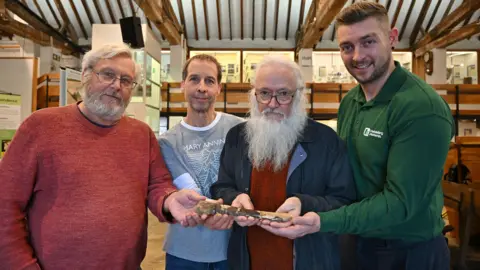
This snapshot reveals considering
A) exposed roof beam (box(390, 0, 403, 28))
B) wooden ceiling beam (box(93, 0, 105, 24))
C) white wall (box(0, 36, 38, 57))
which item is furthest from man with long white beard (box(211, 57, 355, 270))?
white wall (box(0, 36, 38, 57))

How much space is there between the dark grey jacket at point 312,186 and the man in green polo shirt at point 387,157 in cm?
10

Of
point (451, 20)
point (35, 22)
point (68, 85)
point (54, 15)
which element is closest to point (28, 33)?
point (35, 22)

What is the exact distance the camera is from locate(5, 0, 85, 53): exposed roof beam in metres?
8.25

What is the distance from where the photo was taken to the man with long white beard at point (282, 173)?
1.65 m

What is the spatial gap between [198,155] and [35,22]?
29.8 feet

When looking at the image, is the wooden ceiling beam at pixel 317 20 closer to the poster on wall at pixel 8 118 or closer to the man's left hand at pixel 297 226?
the poster on wall at pixel 8 118

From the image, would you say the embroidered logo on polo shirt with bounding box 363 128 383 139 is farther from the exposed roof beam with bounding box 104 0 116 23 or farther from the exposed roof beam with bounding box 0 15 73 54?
the exposed roof beam with bounding box 104 0 116 23

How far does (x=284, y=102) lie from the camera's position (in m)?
1.81

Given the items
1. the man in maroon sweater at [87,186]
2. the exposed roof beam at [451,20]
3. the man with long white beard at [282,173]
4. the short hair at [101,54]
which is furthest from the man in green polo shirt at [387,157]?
the exposed roof beam at [451,20]

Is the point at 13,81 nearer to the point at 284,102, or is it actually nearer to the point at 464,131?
the point at 284,102

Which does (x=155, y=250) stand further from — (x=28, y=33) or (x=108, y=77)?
(x=28, y=33)

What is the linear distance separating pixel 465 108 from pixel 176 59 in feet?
24.5

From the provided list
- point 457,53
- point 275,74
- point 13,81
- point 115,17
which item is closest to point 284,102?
point 275,74

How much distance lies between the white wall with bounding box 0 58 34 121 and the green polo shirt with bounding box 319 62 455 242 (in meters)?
4.66
